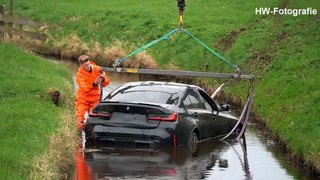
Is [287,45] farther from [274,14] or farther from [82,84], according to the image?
[82,84]

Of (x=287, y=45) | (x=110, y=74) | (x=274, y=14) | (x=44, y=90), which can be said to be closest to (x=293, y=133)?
(x=44, y=90)

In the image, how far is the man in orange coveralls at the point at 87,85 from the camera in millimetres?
16062

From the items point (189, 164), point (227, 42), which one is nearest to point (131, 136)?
point (189, 164)

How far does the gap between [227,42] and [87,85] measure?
17.8m

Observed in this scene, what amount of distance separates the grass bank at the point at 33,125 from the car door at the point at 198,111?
2508mm

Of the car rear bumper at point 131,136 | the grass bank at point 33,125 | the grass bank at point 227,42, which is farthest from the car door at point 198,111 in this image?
the grass bank at point 33,125

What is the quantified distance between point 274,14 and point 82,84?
22.9 meters

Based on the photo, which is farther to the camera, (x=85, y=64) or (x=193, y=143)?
(x=85, y=64)

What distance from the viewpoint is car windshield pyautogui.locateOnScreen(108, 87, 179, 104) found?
14641 millimetres

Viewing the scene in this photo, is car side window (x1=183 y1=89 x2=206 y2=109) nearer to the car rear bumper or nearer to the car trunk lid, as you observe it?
the car trunk lid

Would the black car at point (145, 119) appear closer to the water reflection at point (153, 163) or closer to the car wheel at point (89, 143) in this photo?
the car wheel at point (89, 143)

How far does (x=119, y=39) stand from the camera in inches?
1495

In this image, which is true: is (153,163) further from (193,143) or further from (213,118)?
(213,118)

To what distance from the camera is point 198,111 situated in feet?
50.2
